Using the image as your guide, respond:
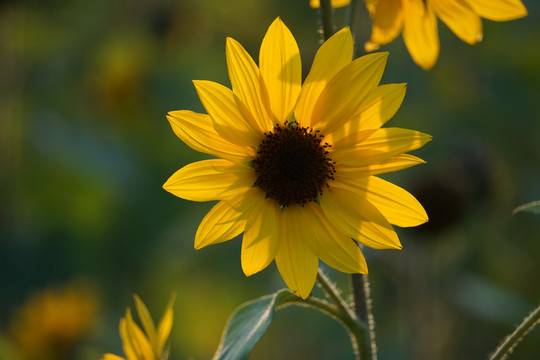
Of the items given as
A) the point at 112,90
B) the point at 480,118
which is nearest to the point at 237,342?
the point at 480,118

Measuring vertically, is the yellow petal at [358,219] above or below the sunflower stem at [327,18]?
below

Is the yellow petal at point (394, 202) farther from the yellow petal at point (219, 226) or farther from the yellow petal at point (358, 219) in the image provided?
the yellow petal at point (219, 226)

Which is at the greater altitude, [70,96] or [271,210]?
[70,96]

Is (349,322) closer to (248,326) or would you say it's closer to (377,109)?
(248,326)

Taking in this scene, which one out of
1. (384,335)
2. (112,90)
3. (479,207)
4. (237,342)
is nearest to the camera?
(237,342)

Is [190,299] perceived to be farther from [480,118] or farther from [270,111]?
[270,111]

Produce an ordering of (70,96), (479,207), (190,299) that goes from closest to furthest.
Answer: (479,207) < (190,299) < (70,96)

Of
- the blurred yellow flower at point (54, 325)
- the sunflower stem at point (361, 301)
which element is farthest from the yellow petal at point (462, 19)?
the blurred yellow flower at point (54, 325)
